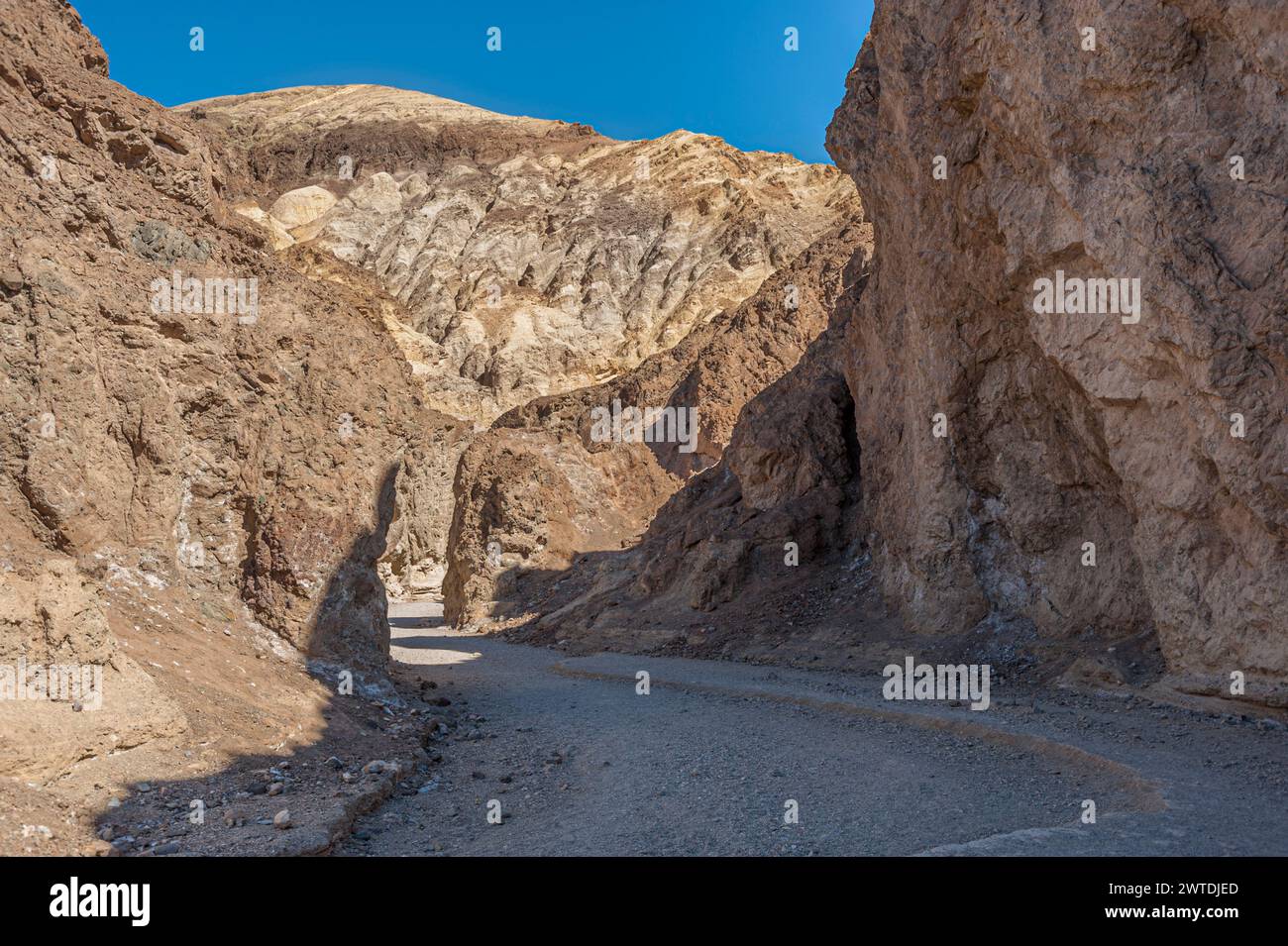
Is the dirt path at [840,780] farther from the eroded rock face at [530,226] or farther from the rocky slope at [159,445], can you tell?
the eroded rock face at [530,226]

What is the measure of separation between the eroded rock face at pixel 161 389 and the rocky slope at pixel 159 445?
2cm

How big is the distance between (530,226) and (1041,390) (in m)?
65.4

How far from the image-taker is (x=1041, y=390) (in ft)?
48.5

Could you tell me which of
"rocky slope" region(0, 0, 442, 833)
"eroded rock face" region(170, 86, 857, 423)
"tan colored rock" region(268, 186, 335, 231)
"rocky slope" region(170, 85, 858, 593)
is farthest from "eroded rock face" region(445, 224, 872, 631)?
"tan colored rock" region(268, 186, 335, 231)

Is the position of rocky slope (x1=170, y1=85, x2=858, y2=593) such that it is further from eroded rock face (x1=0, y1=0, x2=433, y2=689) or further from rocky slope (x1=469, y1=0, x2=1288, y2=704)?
eroded rock face (x1=0, y1=0, x2=433, y2=689)

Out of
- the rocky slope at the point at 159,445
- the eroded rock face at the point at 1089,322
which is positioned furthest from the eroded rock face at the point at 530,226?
the rocky slope at the point at 159,445

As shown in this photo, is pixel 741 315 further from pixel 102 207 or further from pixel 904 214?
pixel 102 207

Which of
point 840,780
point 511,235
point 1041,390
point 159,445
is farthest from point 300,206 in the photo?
point 840,780

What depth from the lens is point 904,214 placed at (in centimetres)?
1688

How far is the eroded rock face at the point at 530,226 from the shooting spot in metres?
61.6

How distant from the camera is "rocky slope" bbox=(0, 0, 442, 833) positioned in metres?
7.70

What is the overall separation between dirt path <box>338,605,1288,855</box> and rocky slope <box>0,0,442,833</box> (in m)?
2.15

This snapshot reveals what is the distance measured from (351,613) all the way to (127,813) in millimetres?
5784
